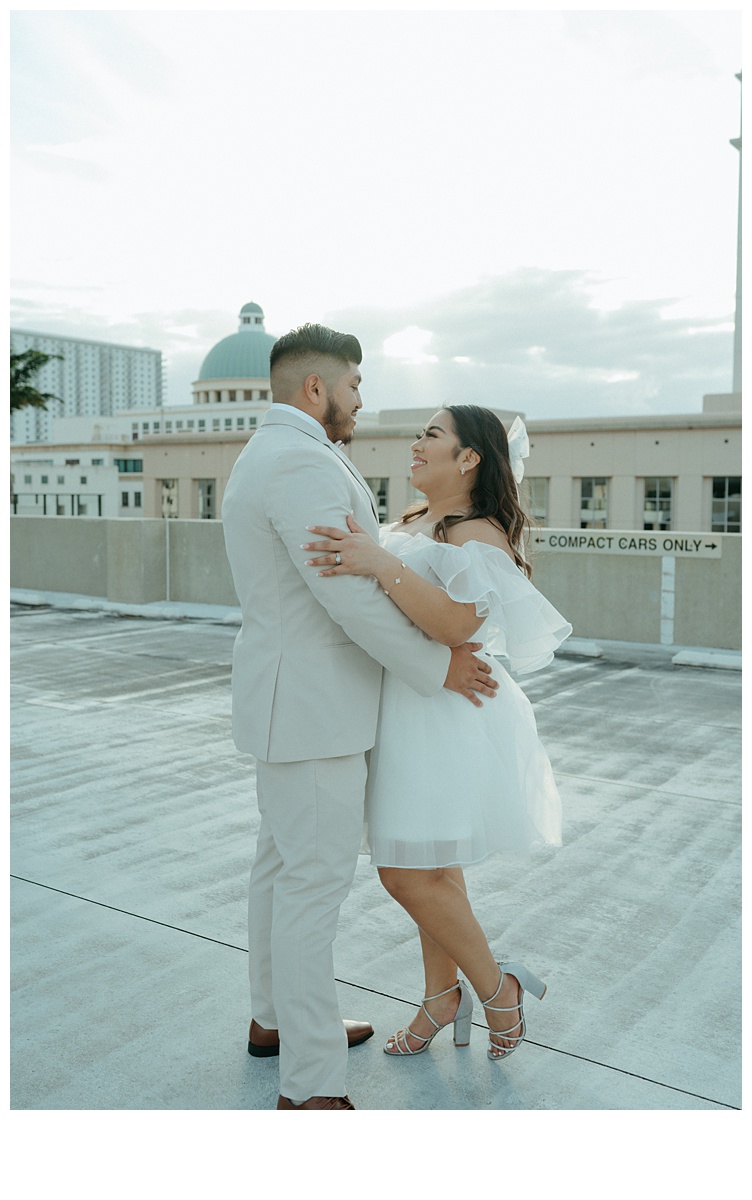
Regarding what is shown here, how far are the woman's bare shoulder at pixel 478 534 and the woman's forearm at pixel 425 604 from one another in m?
0.27

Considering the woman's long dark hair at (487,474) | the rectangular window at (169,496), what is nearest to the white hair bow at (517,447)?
the woman's long dark hair at (487,474)

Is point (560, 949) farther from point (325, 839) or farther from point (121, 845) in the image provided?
point (121, 845)

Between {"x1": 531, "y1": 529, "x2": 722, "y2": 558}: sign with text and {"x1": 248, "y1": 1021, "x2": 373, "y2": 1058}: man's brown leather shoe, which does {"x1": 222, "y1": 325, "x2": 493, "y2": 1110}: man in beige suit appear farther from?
{"x1": 531, "y1": 529, "x2": 722, "y2": 558}: sign with text

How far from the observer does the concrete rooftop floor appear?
293 cm

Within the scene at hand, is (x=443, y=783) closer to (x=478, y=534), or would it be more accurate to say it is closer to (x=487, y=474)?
(x=478, y=534)

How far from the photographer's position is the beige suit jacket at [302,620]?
8.39ft

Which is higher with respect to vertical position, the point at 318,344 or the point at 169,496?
the point at 169,496

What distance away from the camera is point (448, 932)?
2.92m

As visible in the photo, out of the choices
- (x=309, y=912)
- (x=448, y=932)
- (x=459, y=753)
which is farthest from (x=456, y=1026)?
(x=459, y=753)

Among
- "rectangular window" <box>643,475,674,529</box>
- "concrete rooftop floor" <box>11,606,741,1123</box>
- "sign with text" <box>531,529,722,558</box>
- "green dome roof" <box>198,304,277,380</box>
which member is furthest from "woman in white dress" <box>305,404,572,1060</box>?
"green dome roof" <box>198,304,277,380</box>

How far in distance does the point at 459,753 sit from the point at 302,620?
606 mm

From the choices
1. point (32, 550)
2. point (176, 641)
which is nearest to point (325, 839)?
point (176, 641)

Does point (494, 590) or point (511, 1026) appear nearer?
point (494, 590)

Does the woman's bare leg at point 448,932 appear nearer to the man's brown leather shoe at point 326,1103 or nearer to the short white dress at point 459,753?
the short white dress at point 459,753
